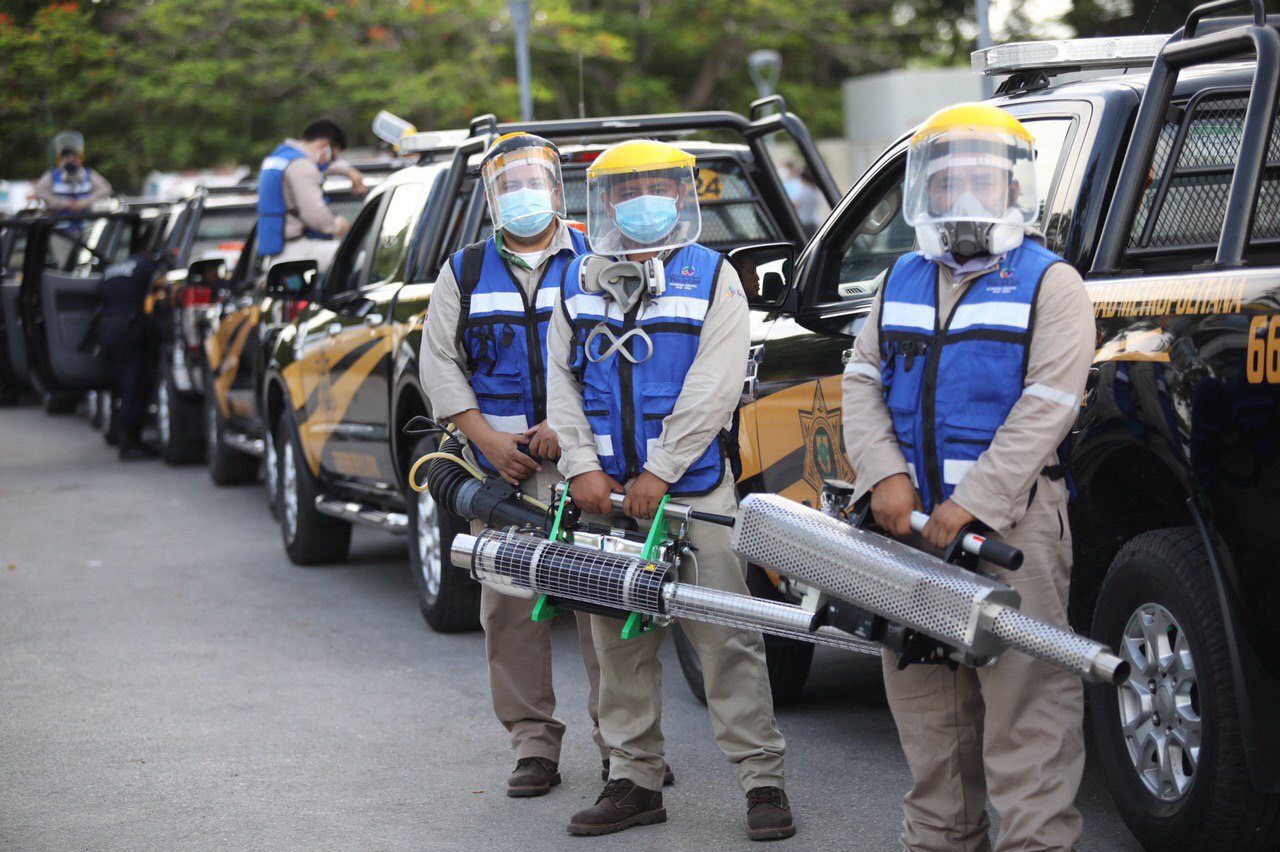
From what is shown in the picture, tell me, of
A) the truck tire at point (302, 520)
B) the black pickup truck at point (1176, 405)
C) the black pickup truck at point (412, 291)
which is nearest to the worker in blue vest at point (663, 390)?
the black pickup truck at point (1176, 405)

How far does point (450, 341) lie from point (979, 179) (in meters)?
2.03

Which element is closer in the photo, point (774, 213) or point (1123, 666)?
point (1123, 666)

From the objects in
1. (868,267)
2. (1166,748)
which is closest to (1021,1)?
(868,267)

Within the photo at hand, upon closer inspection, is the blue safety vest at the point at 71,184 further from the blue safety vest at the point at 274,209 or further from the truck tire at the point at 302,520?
the truck tire at the point at 302,520

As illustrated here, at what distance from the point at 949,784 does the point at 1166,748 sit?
560 mm

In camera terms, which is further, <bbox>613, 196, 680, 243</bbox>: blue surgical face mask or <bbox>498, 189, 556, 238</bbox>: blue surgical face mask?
<bbox>498, 189, 556, 238</bbox>: blue surgical face mask

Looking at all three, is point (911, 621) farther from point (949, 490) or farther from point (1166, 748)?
point (1166, 748)

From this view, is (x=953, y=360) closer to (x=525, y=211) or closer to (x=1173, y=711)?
(x=1173, y=711)

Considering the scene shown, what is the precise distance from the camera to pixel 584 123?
24.2 feet

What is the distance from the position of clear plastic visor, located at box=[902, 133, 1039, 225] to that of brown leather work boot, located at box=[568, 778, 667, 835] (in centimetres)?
193

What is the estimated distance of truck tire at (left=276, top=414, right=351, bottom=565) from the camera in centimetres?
936

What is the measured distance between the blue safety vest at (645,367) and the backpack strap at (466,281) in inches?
24.9

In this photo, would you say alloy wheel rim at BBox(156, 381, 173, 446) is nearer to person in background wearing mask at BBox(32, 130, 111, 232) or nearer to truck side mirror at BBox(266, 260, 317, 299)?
person in background wearing mask at BBox(32, 130, 111, 232)

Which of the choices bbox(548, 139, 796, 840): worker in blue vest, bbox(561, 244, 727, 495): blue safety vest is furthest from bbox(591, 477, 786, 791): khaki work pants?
bbox(561, 244, 727, 495): blue safety vest
